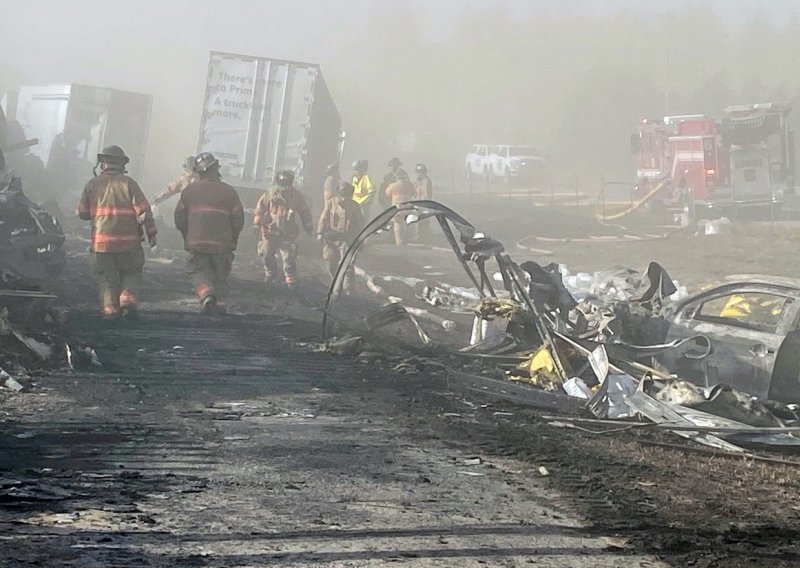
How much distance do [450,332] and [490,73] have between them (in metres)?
67.6

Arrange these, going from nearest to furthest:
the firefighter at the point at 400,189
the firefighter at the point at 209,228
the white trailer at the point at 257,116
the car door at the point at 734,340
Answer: the car door at the point at 734,340 < the firefighter at the point at 209,228 < the white trailer at the point at 257,116 < the firefighter at the point at 400,189

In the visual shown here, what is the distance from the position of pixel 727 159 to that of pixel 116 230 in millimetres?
21334

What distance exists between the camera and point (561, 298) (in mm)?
10070

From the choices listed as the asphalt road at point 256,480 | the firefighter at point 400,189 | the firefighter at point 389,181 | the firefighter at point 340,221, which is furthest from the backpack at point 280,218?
the firefighter at point 389,181

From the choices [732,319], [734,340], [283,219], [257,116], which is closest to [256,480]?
[734,340]

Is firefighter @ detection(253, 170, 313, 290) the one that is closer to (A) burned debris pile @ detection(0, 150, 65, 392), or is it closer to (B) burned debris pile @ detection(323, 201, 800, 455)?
(A) burned debris pile @ detection(0, 150, 65, 392)

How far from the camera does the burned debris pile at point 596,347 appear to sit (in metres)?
7.83

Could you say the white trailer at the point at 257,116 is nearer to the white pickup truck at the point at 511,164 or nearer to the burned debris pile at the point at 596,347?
the burned debris pile at the point at 596,347

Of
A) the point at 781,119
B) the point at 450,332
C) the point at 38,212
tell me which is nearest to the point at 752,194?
the point at 781,119

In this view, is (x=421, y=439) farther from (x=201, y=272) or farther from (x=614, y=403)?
(x=201, y=272)

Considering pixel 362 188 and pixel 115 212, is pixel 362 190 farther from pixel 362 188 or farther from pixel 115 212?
pixel 115 212

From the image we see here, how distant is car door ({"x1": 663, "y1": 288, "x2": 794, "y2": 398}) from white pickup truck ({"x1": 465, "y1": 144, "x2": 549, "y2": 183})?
120 feet

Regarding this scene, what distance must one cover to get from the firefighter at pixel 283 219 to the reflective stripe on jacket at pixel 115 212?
4.03m

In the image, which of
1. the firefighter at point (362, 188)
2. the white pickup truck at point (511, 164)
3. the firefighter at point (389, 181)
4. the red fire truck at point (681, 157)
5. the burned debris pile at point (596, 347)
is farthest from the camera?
the white pickup truck at point (511, 164)
